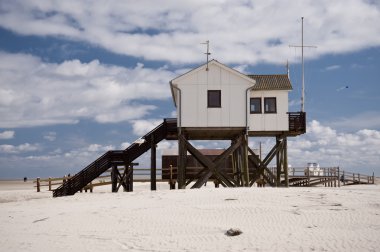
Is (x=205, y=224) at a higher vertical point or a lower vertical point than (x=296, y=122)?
lower

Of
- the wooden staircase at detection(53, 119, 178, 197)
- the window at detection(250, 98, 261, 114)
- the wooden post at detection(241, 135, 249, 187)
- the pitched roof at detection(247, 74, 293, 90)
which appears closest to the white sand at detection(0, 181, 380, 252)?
the wooden post at detection(241, 135, 249, 187)

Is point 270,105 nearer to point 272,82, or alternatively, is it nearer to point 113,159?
point 272,82

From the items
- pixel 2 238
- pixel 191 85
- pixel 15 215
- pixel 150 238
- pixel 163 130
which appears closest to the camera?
pixel 150 238

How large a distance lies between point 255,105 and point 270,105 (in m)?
0.93

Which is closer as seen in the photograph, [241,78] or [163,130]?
[241,78]

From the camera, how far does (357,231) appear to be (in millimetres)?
10898

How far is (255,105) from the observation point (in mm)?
25859

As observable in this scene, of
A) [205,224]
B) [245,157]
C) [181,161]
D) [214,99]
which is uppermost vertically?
[214,99]

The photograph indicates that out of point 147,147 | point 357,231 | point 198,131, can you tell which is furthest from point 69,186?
point 357,231

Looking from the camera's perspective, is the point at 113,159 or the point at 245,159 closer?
the point at 245,159

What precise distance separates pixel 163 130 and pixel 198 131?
2.31 meters

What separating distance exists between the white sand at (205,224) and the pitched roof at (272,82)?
32.1ft

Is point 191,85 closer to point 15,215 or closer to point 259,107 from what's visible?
point 259,107

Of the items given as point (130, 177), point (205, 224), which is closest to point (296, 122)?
point (130, 177)
